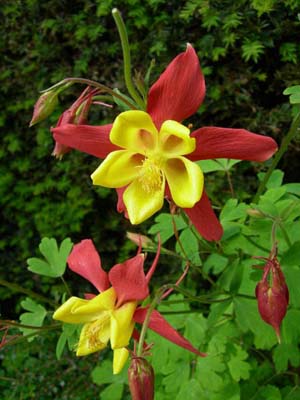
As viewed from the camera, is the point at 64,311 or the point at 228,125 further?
the point at 228,125

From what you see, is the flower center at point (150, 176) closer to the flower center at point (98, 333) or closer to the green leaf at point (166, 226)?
the flower center at point (98, 333)

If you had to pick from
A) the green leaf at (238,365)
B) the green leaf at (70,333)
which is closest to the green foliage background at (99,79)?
the green leaf at (238,365)

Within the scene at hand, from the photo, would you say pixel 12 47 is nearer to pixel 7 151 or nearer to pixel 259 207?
pixel 7 151

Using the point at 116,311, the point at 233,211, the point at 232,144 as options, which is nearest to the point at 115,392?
the point at 233,211

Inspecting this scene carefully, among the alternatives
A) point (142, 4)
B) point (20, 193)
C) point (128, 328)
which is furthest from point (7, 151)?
point (128, 328)

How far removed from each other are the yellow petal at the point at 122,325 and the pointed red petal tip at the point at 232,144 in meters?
0.34

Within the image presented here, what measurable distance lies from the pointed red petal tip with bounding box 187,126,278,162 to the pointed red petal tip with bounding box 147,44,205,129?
0.05m

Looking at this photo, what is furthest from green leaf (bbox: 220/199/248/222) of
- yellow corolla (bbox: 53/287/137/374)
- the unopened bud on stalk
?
yellow corolla (bbox: 53/287/137/374)

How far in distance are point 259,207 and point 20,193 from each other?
1.55m

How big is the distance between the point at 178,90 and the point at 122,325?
0.48 meters

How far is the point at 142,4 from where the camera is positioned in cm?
231

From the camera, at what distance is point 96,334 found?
127 centimetres

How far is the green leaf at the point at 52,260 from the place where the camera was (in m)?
1.77

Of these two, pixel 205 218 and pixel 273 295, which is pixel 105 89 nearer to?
pixel 205 218
